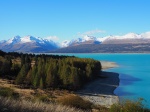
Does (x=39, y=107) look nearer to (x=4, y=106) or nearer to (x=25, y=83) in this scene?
Answer: (x=4, y=106)

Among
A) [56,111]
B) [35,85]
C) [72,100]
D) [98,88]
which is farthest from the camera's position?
[98,88]

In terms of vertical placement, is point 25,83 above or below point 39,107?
below

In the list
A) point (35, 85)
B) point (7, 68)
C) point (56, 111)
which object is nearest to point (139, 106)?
point (56, 111)

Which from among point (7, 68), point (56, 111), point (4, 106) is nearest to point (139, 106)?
point (56, 111)

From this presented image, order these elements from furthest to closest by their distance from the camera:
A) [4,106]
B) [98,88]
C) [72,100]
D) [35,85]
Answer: [98,88] < [35,85] < [72,100] < [4,106]

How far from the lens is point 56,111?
969 cm

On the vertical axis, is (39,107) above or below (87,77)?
above

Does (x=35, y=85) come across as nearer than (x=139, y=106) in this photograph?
No

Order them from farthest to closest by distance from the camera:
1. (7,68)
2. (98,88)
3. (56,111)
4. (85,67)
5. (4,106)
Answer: (85,67) < (7,68) < (98,88) < (56,111) < (4,106)

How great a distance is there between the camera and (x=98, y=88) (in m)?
66.7

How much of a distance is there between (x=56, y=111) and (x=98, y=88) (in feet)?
189

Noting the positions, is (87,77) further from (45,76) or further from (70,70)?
(45,76)

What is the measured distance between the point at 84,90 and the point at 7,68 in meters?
20.3

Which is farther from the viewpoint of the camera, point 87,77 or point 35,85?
point 87,77
